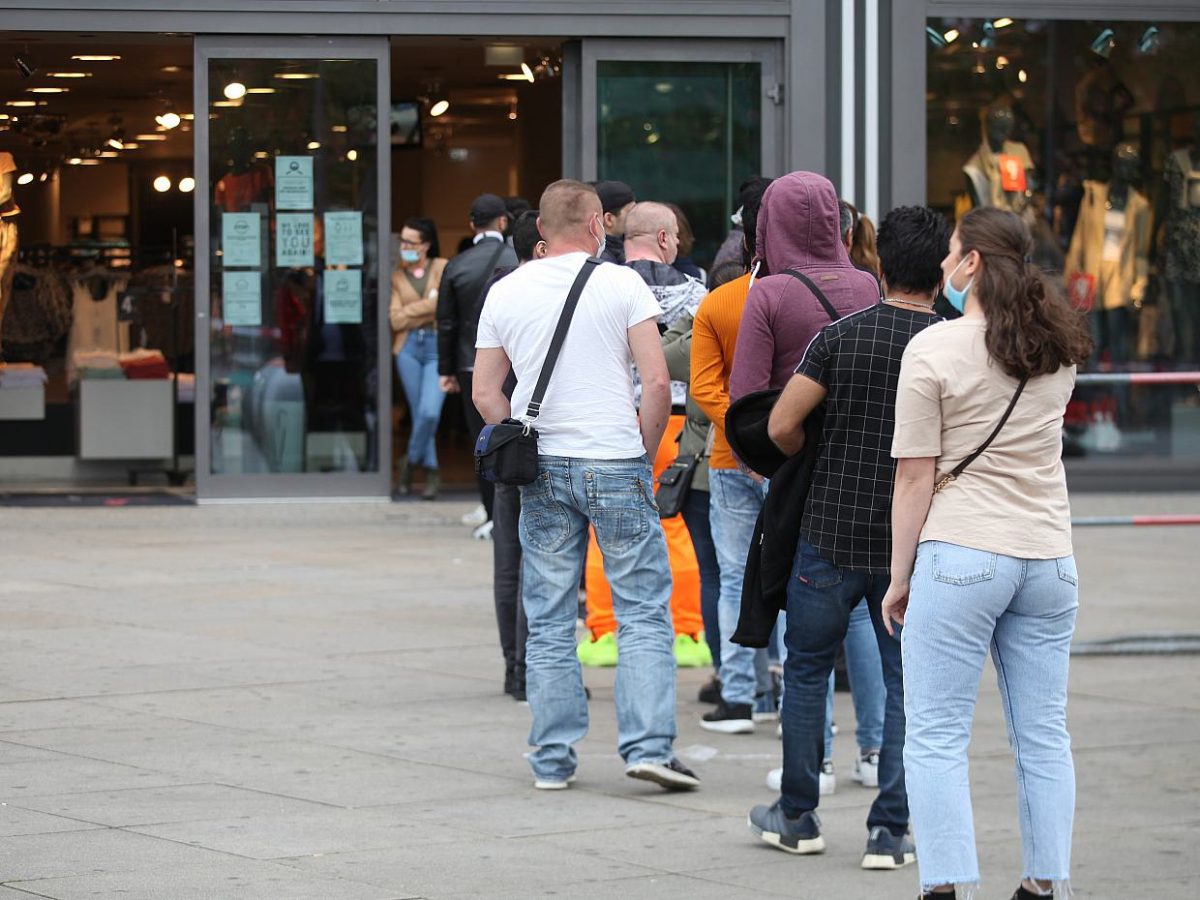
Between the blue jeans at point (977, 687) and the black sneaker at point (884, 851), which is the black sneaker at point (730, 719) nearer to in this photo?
the black sneaker at point (884, 851)

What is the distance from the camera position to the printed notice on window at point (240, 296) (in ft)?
46.4

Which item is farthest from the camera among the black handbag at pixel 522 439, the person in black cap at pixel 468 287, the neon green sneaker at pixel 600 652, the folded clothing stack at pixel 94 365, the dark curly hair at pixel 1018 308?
the folded clothing stack at pixel 94 365

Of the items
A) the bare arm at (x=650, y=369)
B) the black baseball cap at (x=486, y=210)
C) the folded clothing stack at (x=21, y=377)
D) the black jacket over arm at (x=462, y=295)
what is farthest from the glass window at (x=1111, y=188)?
the bare arm at (x=650, y=369)

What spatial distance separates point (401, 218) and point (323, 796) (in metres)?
18.3

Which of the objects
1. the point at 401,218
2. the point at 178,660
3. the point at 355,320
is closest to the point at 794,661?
the point at 178,660

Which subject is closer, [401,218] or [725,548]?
[725,548]

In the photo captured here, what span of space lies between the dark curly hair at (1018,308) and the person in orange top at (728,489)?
5.80 ft

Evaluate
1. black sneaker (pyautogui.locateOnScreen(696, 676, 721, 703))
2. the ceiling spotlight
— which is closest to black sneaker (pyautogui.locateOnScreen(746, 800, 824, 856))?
black sneaker (pyautogui.locateOnScreen(696, 676, 721, 703))

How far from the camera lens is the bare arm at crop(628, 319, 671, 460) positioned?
616 cm

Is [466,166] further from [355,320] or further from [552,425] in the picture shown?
[552,425]

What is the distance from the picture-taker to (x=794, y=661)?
17.6 ft

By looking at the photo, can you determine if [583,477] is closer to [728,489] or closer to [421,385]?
[728,489]

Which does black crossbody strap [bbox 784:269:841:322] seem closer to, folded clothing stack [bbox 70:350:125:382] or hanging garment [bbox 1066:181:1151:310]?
hanging garment [bbox 1066:181:1151:310]

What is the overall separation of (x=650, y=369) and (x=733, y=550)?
1.08 m
